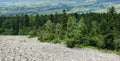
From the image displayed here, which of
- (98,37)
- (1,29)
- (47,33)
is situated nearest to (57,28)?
(47,33)

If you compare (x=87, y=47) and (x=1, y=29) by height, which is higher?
(x=87, y=47)

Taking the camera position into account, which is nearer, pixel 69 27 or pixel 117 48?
pixel 117 48

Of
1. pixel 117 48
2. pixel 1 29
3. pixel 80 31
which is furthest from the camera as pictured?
pixel 1 29

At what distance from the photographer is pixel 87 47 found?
3846 inches

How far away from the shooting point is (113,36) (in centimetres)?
9669

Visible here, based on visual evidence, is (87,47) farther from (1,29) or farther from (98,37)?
(1,29)

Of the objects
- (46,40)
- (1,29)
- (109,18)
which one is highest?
(109,18)

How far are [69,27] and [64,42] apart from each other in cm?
531

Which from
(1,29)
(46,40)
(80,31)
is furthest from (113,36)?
(1,29)

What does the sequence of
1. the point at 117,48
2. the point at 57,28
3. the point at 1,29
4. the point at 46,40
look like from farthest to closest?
the point at 1,29 → the point at 57,28 → the point at 46,40 → the point at 117,48

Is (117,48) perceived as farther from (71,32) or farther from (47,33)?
(47,33)

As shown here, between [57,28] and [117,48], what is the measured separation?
34635mm

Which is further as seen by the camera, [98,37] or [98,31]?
[98,31]

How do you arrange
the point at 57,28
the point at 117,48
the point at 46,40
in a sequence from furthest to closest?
the point at 57,28, the point at 46,40, the point at 117,48
